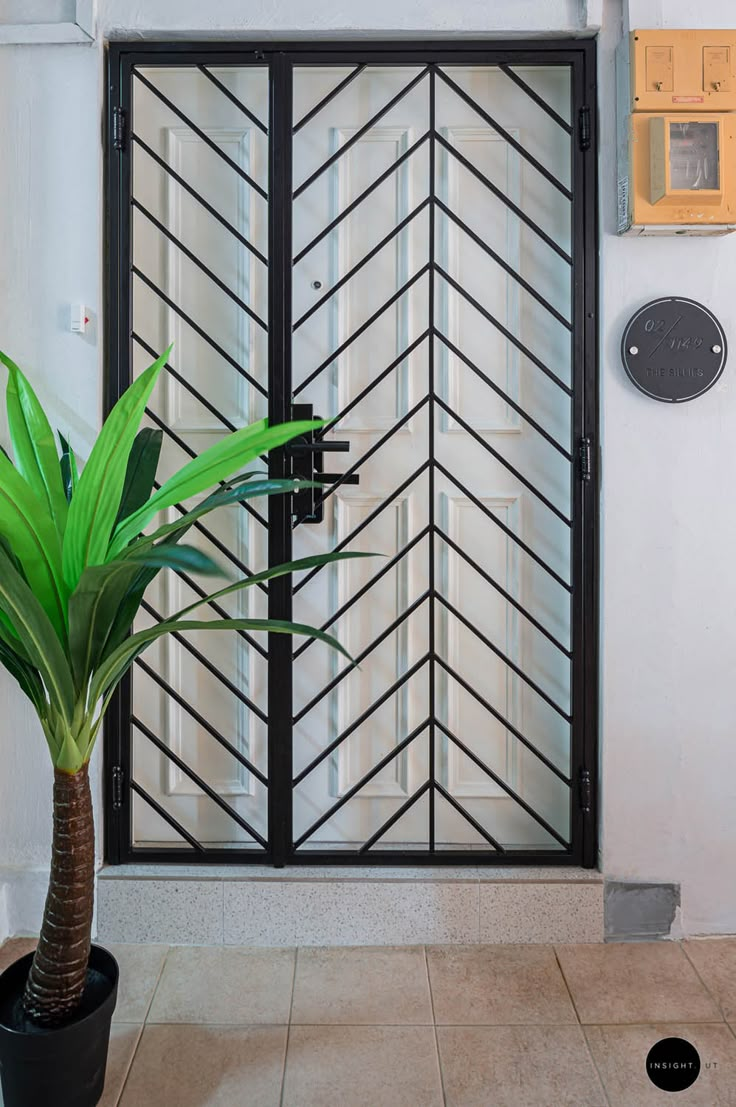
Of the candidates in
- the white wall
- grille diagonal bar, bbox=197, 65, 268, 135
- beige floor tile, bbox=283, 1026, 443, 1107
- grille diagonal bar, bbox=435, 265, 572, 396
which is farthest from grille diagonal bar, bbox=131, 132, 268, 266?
beige floor tile, bbox=283, 1026, 443, 1107

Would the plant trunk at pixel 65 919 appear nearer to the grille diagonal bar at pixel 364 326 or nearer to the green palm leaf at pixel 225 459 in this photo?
the green palm leaf at pixel 225 459

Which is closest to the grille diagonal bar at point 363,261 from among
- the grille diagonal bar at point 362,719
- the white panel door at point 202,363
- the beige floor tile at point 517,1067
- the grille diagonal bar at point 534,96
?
the white panel door at point 202,363

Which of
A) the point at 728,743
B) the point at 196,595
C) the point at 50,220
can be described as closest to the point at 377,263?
the point at 50,220

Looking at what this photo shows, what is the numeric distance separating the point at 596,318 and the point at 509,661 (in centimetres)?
85

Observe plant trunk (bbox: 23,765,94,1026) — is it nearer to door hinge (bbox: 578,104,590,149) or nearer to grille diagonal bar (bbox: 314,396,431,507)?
grille diagonal bar (bbox: 314,396,431,507)

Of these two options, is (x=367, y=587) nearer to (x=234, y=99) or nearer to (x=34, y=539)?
(x=34, y=539)

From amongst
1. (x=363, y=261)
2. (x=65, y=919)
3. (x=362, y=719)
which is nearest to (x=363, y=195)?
(x=363, y=261)

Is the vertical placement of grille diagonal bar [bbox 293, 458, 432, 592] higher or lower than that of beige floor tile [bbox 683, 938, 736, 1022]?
higher

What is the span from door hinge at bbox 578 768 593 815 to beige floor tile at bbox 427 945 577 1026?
0.33 metres

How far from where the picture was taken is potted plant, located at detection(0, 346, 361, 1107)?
49.8 inches

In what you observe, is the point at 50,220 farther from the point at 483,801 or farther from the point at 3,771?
the point at 483,801

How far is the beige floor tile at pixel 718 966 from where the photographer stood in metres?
1.75

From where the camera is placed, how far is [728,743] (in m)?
1.98

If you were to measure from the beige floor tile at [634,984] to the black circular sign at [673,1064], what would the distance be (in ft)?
0.25
